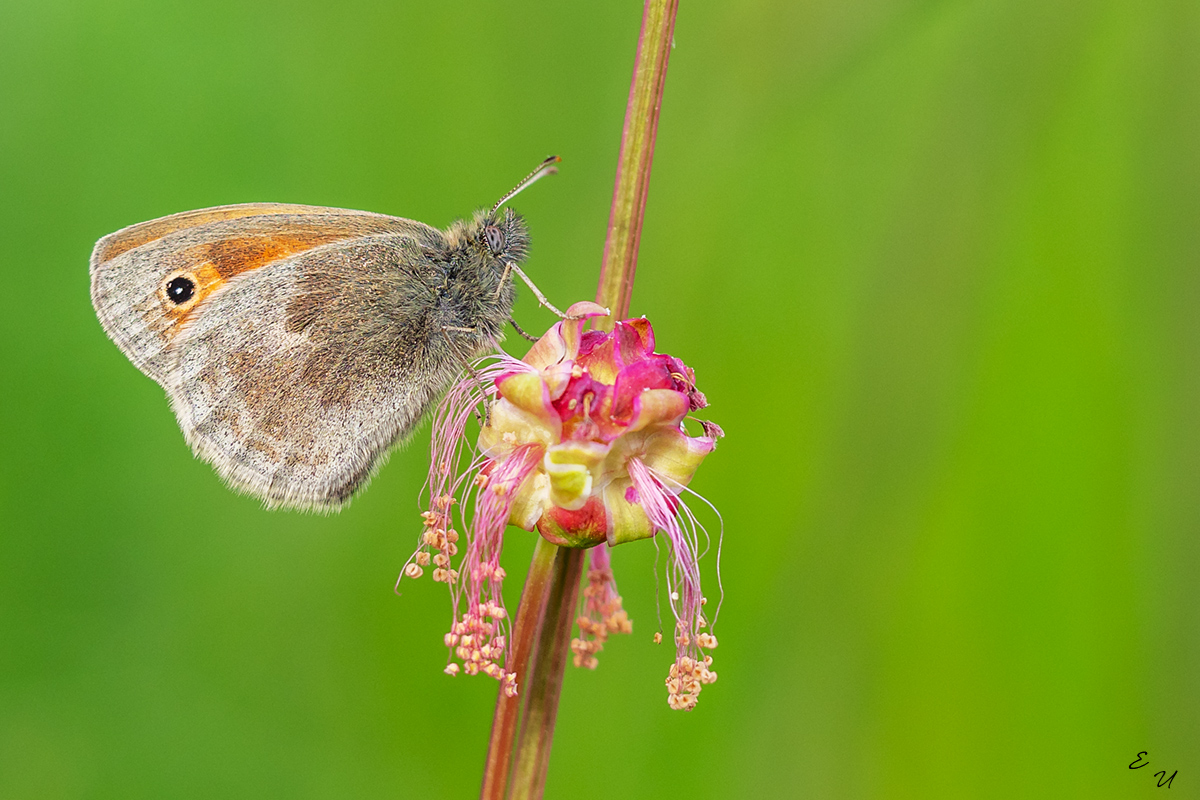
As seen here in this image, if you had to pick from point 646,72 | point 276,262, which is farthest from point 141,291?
point 646,72

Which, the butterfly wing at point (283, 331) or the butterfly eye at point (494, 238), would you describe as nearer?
the butterfly wing at point (283, 331)

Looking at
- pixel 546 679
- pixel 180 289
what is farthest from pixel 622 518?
pixel 180 289

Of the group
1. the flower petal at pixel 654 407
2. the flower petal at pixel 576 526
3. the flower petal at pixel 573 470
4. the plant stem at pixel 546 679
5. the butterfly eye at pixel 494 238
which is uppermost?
the butterfly eye at pixel 494 238

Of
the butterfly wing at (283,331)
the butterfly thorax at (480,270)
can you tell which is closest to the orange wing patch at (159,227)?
the butterfly wing at (283,331)

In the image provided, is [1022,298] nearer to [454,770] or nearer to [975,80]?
[975,80]

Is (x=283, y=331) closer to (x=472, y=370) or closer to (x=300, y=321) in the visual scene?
(x=300, y=321)

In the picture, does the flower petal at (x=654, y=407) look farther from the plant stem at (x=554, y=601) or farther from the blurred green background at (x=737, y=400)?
the blurred green background at (x=737, y=400)

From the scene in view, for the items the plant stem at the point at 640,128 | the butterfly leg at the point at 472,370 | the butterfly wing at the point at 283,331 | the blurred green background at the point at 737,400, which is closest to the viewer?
the plant stem at the point at 640,128

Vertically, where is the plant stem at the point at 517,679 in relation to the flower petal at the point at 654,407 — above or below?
below
